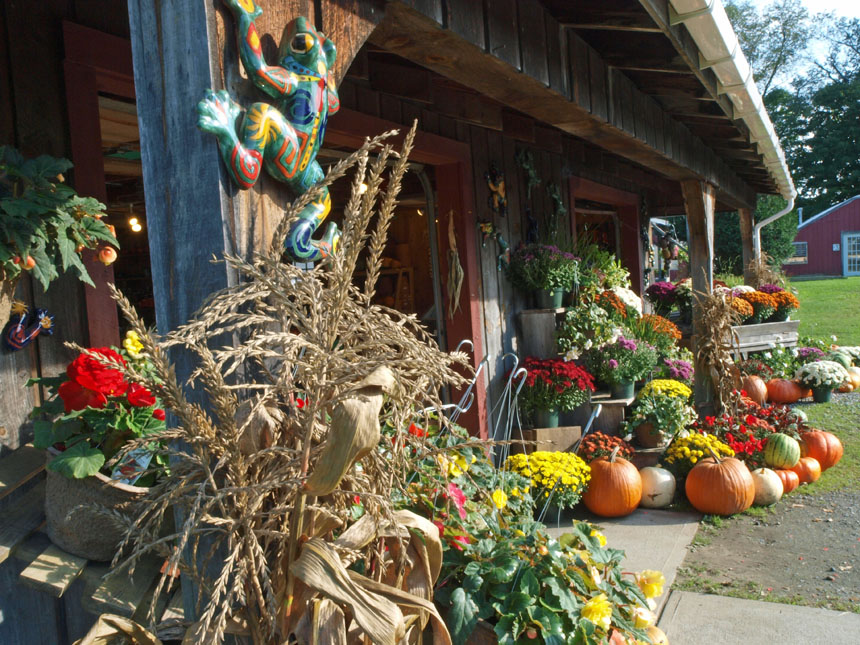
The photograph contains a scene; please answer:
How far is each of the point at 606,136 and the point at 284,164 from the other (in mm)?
2533

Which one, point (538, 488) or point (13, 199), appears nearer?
point (13, 199)

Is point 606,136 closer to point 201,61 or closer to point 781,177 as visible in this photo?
point 201,61

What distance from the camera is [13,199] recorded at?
5.90ft

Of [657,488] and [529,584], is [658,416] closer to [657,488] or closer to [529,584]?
[657,488]

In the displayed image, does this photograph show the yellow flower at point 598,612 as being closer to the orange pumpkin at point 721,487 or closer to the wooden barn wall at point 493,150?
the wooden barn wall at point 493,150

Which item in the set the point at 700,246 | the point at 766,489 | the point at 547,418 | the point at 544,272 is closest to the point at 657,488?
the point at 766,489

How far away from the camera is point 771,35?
2794 centimetres

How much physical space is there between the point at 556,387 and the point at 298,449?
3469 mm

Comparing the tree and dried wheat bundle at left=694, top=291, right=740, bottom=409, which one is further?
the tree

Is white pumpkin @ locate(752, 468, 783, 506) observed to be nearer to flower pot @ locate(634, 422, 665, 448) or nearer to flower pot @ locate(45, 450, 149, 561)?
flower pot @ locate(634, 422, 665, 448)

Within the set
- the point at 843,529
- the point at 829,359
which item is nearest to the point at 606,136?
the point at 843,529

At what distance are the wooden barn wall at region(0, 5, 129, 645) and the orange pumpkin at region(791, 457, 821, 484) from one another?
439 cm

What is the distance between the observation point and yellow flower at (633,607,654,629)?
184 centimetres

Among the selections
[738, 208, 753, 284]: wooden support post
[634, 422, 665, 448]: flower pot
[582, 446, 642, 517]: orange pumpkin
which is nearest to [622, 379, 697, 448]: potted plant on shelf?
[634, 422, 665, 448]: flower pot
